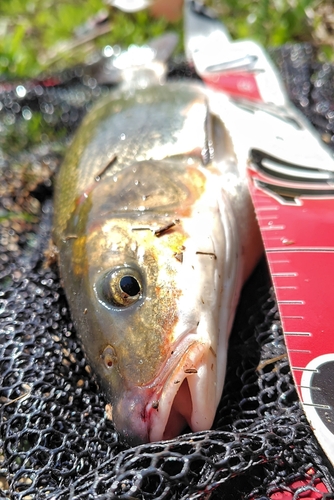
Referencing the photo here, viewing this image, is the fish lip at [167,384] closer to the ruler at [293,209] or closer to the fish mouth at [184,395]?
the fish mouth at [184,395]

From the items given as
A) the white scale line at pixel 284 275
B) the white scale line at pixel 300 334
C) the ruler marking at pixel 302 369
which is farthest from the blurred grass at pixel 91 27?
the ruler marking at pixel 302 369

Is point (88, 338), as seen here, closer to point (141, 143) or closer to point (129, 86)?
point (141, 143)

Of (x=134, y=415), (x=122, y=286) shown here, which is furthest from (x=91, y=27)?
(x=134, y=415)

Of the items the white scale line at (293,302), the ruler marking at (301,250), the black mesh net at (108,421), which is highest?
the ruler marking at (301,250)

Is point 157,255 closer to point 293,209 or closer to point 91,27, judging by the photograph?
point 293,209

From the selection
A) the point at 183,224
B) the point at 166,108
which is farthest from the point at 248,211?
the point at 166,108
